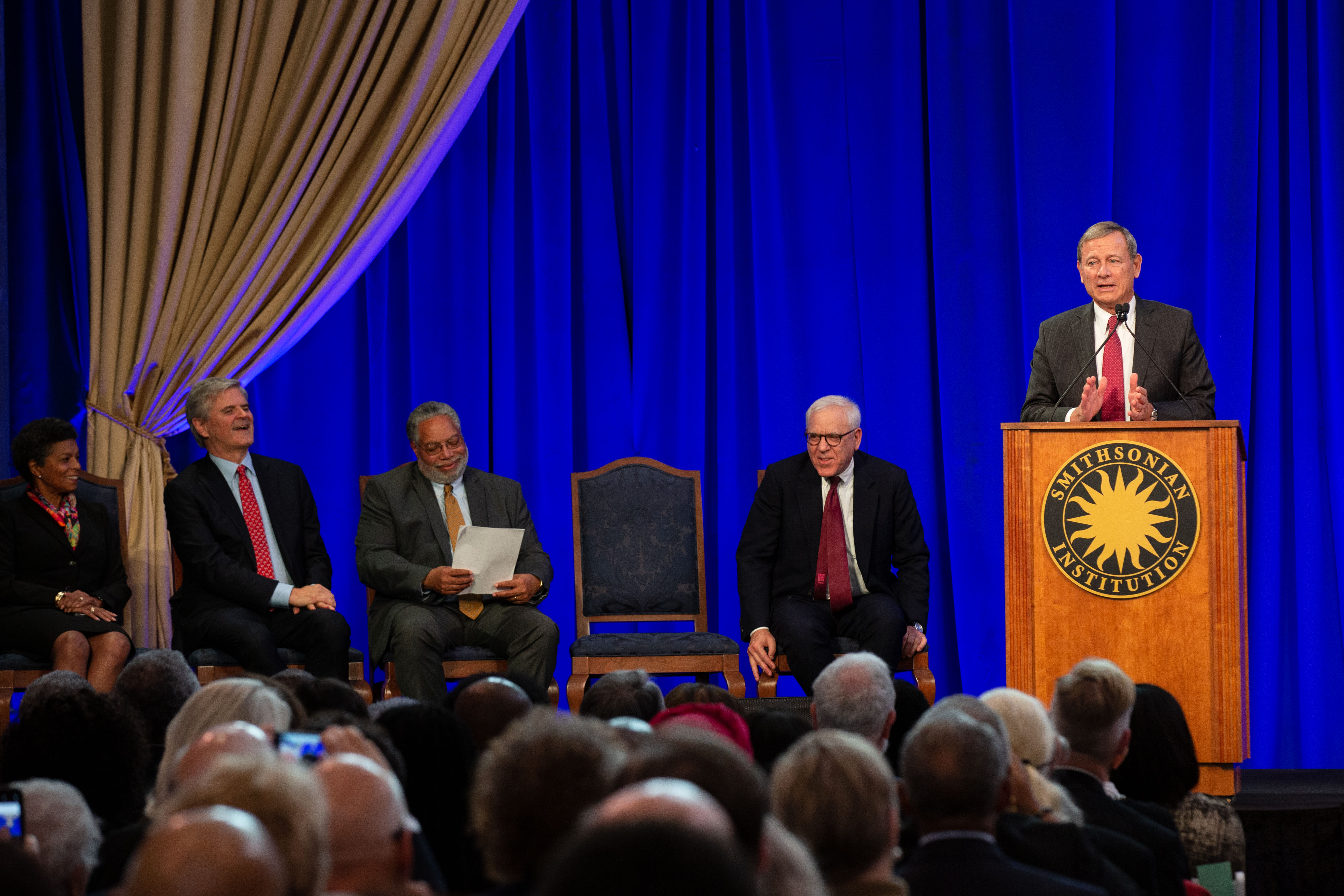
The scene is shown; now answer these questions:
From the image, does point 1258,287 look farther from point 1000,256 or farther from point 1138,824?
point 1138,824

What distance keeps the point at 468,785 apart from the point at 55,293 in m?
4.36

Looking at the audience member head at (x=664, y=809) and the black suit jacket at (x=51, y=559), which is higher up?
the audience member head at (x=664, y=809)

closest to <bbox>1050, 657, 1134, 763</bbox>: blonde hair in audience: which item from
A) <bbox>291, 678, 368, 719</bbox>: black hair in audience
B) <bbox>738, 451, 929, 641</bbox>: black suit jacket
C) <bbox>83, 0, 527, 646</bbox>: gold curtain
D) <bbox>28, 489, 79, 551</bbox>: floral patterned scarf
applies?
<bbox>291, 678, 368, 719</bbox>: black hair in audience

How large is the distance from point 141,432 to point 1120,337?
3.63 metres

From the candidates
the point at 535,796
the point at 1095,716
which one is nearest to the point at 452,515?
the point at 1095,716

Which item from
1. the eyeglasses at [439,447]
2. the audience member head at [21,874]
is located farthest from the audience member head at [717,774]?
the eyeglasses at [439,447]

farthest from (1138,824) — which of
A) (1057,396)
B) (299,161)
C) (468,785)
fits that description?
(299,161)

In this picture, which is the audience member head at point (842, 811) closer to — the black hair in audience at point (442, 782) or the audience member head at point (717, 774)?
the audience member head at point (717, 774)

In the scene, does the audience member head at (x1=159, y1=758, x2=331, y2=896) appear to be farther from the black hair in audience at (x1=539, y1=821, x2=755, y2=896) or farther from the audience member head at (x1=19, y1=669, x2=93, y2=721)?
the audience member head at (x1=19, y1=669, x2=93, y2=721)

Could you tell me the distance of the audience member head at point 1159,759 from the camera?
2836mm

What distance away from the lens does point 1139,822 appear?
7.76 feet

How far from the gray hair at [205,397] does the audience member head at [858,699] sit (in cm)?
289

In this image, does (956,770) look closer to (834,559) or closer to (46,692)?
(46,692)

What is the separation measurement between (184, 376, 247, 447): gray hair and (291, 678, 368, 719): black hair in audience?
2.23 meters
